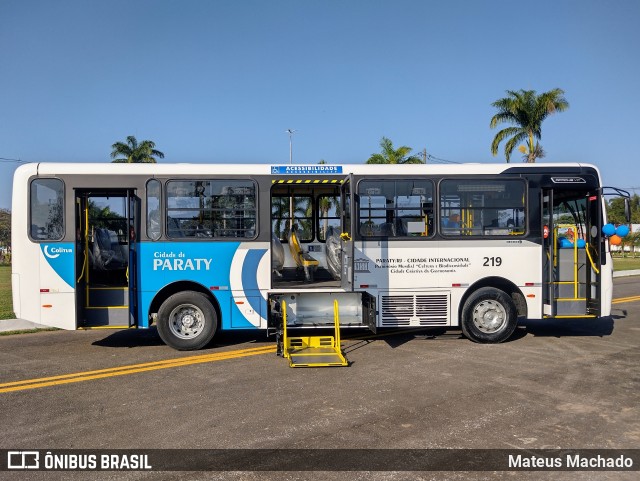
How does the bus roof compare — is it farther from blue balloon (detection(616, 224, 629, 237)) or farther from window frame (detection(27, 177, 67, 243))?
blue balloon (detection(616, 224, 629, 237))

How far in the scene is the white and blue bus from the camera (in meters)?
9.06

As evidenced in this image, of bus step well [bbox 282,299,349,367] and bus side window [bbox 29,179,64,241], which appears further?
bus side window [bbox 29,179,64,241]

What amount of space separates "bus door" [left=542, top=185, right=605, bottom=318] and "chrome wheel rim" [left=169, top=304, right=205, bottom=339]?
6.11m

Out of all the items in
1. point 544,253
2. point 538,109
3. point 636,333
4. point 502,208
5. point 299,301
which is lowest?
point 636,333

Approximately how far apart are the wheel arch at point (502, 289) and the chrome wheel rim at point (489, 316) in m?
0.25

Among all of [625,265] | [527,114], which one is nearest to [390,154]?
[527,114]

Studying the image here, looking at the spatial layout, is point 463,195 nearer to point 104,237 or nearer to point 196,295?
point 196,295

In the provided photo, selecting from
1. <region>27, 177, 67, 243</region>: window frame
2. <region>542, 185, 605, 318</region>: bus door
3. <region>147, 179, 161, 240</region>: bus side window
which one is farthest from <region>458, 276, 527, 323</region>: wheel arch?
<region>27, 177, 67, 243</region>: window frame

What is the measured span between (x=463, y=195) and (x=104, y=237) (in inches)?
258

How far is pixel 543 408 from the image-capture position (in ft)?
19.9

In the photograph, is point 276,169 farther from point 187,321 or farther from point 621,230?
point 621,230

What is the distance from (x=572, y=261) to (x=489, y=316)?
186cm

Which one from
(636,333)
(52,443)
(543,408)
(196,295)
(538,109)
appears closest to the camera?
(52,443)

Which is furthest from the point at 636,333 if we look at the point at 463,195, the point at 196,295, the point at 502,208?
the point at 196,295
